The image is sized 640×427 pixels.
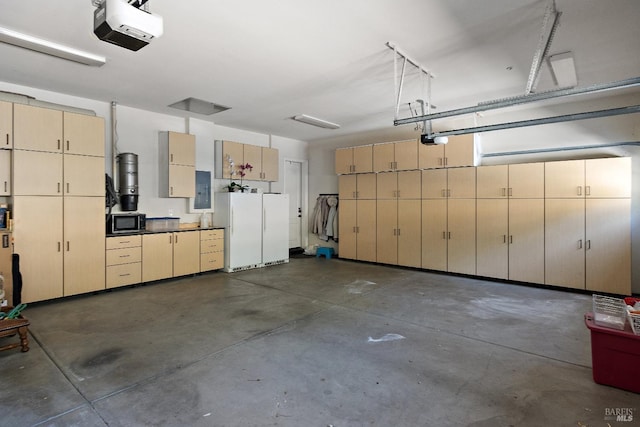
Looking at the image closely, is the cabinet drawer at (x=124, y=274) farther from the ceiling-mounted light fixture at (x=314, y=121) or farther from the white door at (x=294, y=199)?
the white door at (x=294, y=199)

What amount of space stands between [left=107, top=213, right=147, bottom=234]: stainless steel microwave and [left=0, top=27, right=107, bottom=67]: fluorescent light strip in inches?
88.5

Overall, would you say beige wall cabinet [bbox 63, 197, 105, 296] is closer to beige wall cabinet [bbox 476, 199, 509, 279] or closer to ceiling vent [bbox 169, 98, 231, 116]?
ceiling vent [bbox 169, 98, 231, 116]

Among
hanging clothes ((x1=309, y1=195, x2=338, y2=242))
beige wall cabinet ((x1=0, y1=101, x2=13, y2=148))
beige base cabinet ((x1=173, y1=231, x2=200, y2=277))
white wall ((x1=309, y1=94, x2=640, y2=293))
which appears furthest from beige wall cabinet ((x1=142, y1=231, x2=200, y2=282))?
white wall ((x1=309, y1=94, x2=640, y2=293))

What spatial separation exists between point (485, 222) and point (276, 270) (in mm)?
3950

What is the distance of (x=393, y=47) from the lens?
339 cm

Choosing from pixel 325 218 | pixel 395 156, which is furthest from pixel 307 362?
pixel 325 218

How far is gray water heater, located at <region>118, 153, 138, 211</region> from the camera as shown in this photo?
527 centimetres

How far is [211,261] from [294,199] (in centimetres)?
306

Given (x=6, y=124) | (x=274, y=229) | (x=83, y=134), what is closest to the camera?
(x=6, y=124)

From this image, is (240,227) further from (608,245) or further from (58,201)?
(608,245)

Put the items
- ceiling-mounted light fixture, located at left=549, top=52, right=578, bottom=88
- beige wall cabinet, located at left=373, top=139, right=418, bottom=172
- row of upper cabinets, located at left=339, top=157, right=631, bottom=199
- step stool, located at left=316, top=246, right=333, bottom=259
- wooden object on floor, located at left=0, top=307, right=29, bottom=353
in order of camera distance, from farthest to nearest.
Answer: step stool, located at left=316, top=246, right=333, bottom=259 → beige wall cabinet, located at left=373, top=139, right=418, bottom=172 → row of upper cabinets, located at left=339, top=157, right=631, bottom=199 → ceiling-mounted light fixture, located at left=549, top=52, right=578, bottom=88 → wooden object on floor, located at left=0, top=307, right=29, bottom=353

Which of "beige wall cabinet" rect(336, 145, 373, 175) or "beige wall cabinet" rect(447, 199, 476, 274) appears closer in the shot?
"beige wall cabinet" rect(447, 199, 476, 274)

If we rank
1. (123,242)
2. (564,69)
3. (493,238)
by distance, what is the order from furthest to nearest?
1. (493,238)
2. (123,242)
3. (564,69)

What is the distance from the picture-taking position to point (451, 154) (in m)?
5.98
